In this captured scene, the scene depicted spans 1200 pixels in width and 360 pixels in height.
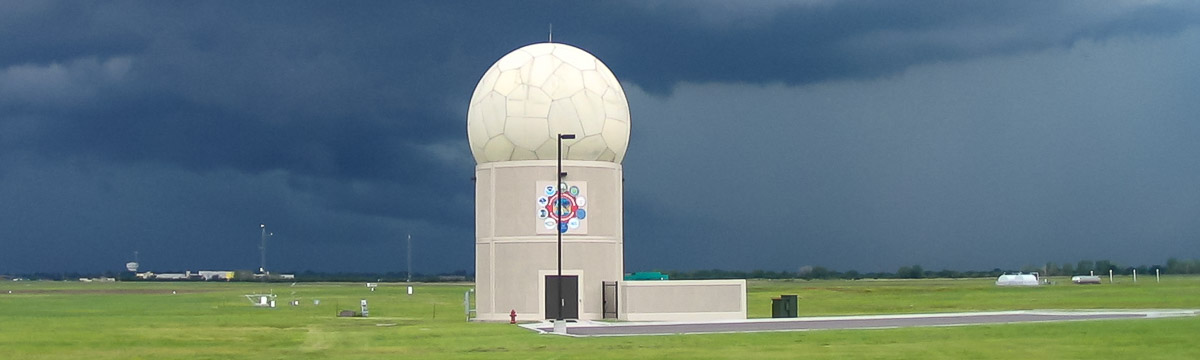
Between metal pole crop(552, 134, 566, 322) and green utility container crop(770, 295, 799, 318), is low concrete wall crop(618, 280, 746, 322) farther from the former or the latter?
metal pole crop(552, 134, 566, 322)

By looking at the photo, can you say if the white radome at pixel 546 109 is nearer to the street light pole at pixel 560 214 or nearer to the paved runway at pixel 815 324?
the street light pole at pixel 560 214

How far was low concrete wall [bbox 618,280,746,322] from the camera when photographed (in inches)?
1879

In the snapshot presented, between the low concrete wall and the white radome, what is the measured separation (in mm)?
5074

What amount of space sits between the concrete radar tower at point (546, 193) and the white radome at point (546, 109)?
1.4 inches

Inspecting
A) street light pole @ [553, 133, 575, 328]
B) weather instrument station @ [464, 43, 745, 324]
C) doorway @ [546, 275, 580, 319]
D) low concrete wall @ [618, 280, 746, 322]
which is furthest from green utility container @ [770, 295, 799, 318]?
street light pole @ [553, 133, 575, 328]

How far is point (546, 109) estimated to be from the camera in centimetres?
4825

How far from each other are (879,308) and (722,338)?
1470 inches

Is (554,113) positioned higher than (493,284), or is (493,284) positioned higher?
(554,113)

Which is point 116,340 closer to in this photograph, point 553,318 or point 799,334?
point 553,318

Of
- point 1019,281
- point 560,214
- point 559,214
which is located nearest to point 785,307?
point 560,214

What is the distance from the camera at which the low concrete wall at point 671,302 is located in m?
47.7

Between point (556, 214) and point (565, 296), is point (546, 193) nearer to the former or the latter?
point (556, 214)

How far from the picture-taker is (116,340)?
40.6 metres

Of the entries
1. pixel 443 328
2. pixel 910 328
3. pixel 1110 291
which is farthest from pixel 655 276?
pixel 1110 291
